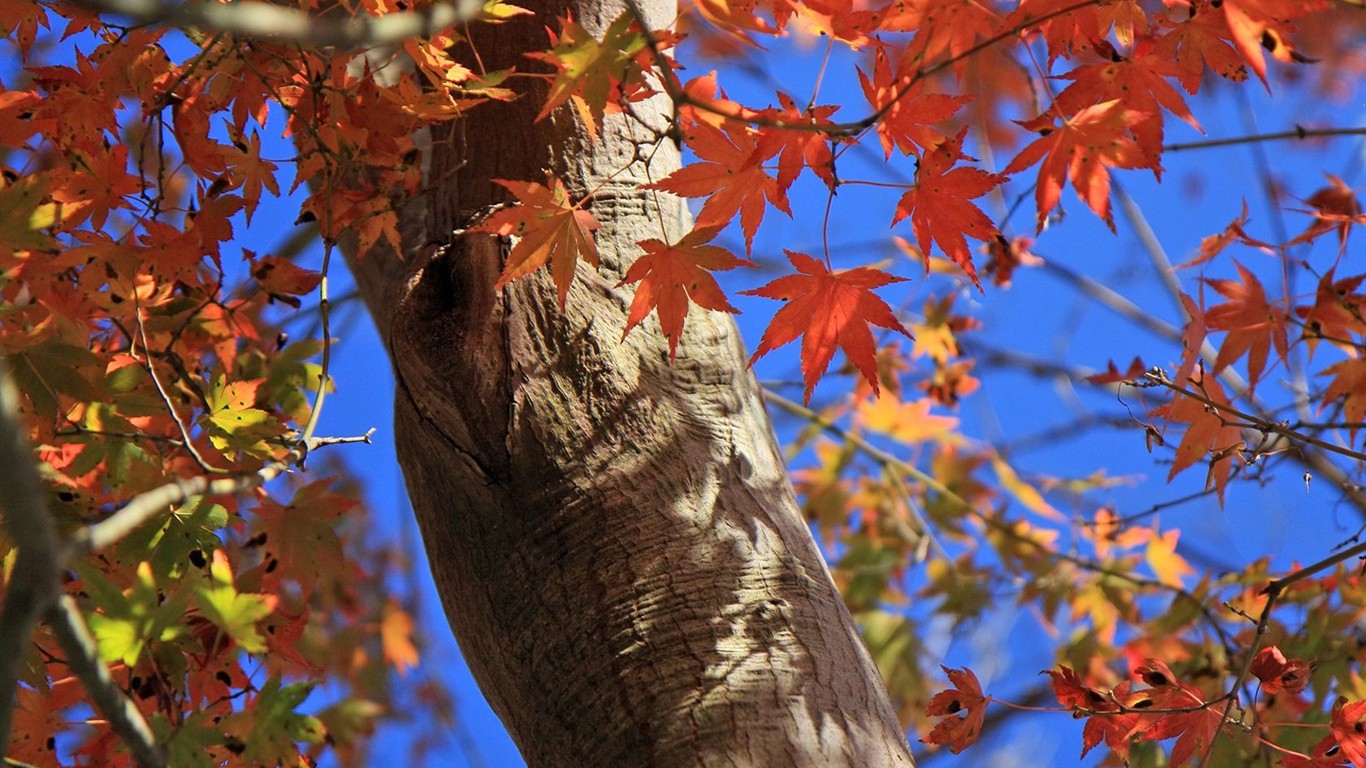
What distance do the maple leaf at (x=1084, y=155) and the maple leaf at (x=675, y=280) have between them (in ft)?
1.12

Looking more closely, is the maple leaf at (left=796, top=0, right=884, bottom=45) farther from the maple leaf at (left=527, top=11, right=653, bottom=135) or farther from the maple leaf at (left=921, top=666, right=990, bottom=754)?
the maple leaf at (left=921, top=666, right=990, bottom=754)

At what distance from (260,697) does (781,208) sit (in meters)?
0.71

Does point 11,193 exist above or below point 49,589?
above

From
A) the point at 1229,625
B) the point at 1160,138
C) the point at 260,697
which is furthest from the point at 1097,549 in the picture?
the point at 260,697

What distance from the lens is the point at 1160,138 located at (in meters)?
1.20

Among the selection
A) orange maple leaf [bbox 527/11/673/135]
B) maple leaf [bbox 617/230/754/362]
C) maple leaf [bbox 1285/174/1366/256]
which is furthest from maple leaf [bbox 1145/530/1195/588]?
orange maple leaf [bbox 527/11/673/135]

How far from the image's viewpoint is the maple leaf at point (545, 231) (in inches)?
45.9

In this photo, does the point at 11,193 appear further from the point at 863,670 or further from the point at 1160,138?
the point at 1160,138

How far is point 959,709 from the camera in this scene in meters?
1.29

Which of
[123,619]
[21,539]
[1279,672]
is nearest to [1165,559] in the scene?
[1279,672]

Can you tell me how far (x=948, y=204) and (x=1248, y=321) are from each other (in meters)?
0.55

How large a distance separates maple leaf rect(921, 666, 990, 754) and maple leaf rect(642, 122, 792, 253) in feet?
1.86

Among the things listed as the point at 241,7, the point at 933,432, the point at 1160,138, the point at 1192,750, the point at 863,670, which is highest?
the point at 933,432

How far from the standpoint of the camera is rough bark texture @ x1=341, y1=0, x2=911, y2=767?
3.47 ft
